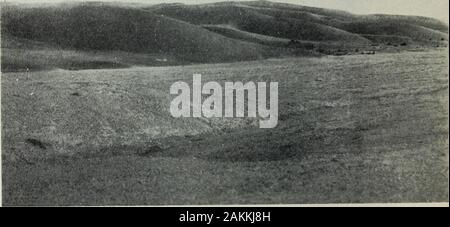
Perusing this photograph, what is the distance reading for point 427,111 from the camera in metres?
10.6

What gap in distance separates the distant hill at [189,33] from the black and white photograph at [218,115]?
0.24ft

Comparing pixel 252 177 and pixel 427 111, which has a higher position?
pixel 427 111

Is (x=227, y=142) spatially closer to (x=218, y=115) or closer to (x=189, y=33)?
(x=218, y=115)

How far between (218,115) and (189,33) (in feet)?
20.5

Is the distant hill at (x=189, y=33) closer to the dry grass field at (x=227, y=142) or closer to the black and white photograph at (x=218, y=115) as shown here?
the black and white photograph at (x=218, y=115)

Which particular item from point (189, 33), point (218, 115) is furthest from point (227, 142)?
point (189, 33)

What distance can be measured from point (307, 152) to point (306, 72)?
3702 mm

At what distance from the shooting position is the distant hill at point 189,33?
502 inches

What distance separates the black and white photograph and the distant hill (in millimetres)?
72

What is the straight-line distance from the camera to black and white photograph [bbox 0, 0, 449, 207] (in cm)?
884

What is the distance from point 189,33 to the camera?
16.3m
